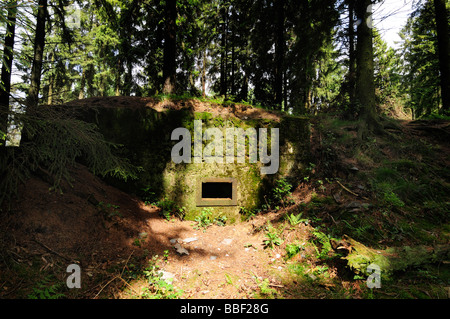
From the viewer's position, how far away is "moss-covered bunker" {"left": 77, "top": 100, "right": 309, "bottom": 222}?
4.91 metres

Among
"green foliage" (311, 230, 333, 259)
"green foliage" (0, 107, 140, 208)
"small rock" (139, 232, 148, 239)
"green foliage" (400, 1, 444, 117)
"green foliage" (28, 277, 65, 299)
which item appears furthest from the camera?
"green foliage" (400, 1, 444, 117)

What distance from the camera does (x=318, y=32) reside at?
755 cm

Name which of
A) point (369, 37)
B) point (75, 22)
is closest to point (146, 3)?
point (369, 37)

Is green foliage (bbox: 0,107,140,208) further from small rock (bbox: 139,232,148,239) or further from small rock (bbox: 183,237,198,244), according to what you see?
small rock (bbox: 183,237,198,244)

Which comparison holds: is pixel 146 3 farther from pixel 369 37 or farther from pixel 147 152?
pixel 369 37

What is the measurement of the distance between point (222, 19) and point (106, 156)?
1457 cm

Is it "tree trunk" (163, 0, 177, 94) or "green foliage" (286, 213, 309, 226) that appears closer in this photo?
"green foliage" (286, 213, 309, 226)

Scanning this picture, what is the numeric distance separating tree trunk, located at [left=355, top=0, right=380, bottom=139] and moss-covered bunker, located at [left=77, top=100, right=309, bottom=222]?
3200mm

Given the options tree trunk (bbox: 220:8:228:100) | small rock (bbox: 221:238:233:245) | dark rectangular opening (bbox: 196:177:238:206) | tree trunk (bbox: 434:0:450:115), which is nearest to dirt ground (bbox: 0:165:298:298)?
small rock (bbox: 221:238:233:245)

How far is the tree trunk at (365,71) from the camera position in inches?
249

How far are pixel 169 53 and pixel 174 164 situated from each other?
4705mm

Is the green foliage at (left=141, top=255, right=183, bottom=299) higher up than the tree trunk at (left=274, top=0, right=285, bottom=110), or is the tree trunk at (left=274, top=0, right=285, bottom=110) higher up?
the tree trunk at (left=274, top=0, right=285, bottom=110)

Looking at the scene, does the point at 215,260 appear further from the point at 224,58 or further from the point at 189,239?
the point at 224,58

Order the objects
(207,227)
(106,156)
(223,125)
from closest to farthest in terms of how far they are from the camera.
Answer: (106,156)
(207,227)
(223,125)
